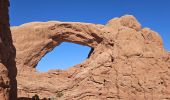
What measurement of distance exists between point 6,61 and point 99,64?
24.9m

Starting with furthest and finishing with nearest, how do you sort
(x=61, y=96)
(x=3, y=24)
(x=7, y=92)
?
(x=61, y=96)
(x=3, y=24)
(x=7, y=92)

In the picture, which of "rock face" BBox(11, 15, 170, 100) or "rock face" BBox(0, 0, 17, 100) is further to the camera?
"rock face" BBox(11, 15, 170, 100)

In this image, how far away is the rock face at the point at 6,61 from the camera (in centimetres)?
1436

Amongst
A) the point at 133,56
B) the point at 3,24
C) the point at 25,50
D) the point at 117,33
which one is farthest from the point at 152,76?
the point at 3,24

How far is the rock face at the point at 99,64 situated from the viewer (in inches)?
1529

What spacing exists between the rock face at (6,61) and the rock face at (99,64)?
847 inches

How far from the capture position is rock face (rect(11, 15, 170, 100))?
38.8 metres

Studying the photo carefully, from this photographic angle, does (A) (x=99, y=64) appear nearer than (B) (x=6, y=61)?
No

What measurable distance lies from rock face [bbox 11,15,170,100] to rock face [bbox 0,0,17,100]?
21.5 meters

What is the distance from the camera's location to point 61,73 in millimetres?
40469

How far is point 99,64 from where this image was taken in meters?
40.0

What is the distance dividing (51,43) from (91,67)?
475 centimetres

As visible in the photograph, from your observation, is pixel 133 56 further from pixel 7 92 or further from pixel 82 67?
pixel 7 92

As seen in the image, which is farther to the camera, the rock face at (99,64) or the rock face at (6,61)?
the rock face at (99,64)
